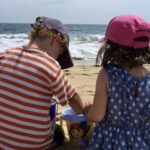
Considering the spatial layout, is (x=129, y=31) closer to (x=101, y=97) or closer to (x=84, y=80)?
(x=101, y=97)

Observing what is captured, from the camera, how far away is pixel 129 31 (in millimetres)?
1965

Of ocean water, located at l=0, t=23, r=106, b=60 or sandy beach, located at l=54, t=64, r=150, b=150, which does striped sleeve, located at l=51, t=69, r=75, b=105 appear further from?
ocean water, located at l=0, t=23, r=106, b=60

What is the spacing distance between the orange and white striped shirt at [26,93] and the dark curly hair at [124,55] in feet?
0.87

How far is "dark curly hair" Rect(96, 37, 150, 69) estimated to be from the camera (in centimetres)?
200

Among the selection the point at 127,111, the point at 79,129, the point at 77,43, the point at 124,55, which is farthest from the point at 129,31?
the point at 77,43

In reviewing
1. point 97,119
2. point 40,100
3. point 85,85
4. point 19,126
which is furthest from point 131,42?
point 85,85

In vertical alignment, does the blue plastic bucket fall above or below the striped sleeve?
below

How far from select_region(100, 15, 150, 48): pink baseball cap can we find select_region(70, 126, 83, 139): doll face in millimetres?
678

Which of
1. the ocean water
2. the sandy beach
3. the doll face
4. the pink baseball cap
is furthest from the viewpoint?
the ocean water

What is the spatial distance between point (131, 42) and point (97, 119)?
441 mm

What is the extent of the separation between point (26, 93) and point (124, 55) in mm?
554

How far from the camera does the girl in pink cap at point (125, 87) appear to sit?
1983mm

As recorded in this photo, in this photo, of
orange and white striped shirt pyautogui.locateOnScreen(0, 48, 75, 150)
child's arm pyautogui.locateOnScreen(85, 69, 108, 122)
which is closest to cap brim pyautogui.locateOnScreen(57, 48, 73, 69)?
orange and white striped shirt pyautogui.locateOnScreen(0, 48, 75, 150)

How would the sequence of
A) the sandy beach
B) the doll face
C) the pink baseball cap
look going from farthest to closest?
the sandy beach → the doll face → the pink baseball cap
